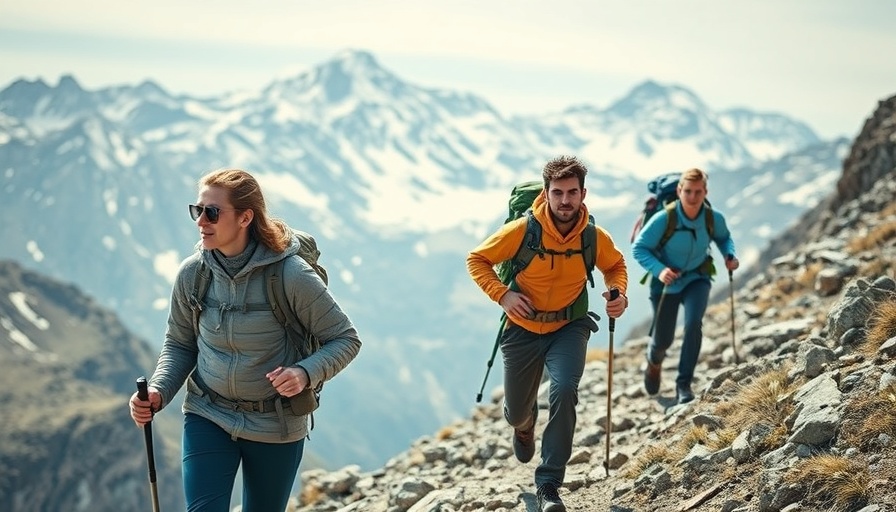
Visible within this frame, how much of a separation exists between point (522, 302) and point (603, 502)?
239cm

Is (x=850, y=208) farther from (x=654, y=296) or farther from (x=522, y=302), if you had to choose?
(x=522, y=302)

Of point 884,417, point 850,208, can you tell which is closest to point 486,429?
point 884,417

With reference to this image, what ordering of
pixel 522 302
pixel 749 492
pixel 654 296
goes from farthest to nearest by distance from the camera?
pixel 654 296 < pixel 522 302 < pixel 749 492

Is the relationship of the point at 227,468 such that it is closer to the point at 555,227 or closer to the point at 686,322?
the point at 555,227

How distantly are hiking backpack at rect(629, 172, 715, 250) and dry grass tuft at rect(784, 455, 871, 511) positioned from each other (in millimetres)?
5820

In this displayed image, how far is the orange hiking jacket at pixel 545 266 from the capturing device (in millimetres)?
9180

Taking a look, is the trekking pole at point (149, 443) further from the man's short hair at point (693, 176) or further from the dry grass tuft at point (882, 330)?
the man's short hair at point (693, 176)

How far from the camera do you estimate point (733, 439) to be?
9.48 metres

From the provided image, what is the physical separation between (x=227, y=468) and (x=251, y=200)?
204 centimetres

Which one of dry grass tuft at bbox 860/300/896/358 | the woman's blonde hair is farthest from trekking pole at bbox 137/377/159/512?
dry grass tuft at bbox 860/300/896/358

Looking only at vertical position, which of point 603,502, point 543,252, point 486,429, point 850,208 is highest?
point 850,208

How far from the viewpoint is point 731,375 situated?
1187 centimetres

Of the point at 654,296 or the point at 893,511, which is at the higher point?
the point at 654,296

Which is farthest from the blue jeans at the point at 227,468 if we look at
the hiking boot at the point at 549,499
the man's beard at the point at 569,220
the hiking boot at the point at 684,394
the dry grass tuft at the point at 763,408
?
the hiking boot at the point at 684,394
